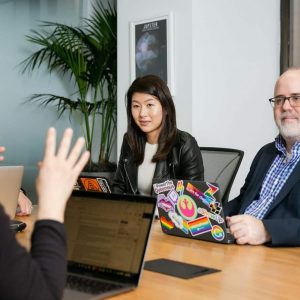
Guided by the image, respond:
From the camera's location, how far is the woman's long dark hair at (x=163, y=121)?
2904mm

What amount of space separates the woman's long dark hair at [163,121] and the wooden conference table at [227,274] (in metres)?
1.21

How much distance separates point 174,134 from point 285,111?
3.03ft

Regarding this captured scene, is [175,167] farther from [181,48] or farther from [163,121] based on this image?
[181,48]

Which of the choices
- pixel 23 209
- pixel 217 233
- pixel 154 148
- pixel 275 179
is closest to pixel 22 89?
pixel 154 148

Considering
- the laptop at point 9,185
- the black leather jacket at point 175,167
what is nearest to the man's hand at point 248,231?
the laptop at point 9,185

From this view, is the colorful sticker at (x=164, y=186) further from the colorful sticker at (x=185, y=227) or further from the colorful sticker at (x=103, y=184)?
the colorful sticker at (x=103, y=184)

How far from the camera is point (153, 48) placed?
401 centimetres

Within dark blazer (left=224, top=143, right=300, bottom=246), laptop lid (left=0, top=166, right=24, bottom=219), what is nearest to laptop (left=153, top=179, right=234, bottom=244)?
dark blazer (left=224, top=143, right=300, bottom=246)

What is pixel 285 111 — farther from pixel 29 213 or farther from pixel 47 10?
pixel 47 10

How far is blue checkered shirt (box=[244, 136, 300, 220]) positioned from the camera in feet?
6.78

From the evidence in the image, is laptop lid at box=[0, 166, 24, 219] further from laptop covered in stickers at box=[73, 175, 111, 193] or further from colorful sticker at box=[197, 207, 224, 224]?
colorful sticker at box=[197, 207, 224, 224]

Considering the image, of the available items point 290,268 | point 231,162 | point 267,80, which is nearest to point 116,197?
point 290,268

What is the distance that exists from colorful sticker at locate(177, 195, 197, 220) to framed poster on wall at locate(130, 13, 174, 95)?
2.22m

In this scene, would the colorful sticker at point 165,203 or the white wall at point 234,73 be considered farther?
the white wall at point 234,73
